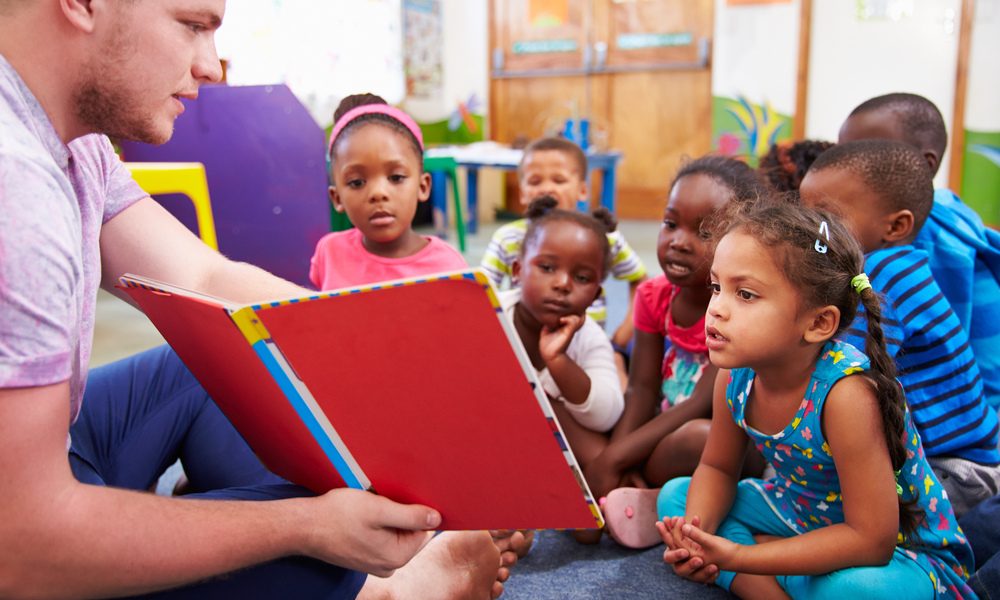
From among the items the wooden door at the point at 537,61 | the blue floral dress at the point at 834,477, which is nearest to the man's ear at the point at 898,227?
the blue floral dress at the point at 834,477

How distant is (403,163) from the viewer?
4.85ft

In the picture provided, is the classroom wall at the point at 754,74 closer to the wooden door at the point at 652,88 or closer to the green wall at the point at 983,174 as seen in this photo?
the wooden door at the point at 652,88

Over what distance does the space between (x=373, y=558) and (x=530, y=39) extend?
583 centimetres

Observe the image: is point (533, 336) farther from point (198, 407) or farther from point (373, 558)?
point (373, 558)

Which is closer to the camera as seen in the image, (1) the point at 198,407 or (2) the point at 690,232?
(1) the point at 198,407

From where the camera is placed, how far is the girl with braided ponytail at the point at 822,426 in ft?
2.67

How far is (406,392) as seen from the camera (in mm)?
583

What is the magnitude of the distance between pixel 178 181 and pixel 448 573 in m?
1.50

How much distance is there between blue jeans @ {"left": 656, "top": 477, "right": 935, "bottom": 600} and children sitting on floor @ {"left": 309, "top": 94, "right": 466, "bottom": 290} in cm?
76

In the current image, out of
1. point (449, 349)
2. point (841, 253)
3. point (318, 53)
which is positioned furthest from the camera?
point (318, 53)

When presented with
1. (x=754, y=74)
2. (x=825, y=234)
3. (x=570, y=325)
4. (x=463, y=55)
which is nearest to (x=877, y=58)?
(x=754, y=74)

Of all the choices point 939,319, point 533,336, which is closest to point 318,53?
point 533,336

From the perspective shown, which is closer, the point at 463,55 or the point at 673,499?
the point at 673,499

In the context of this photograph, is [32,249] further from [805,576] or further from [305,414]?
[805,576]
